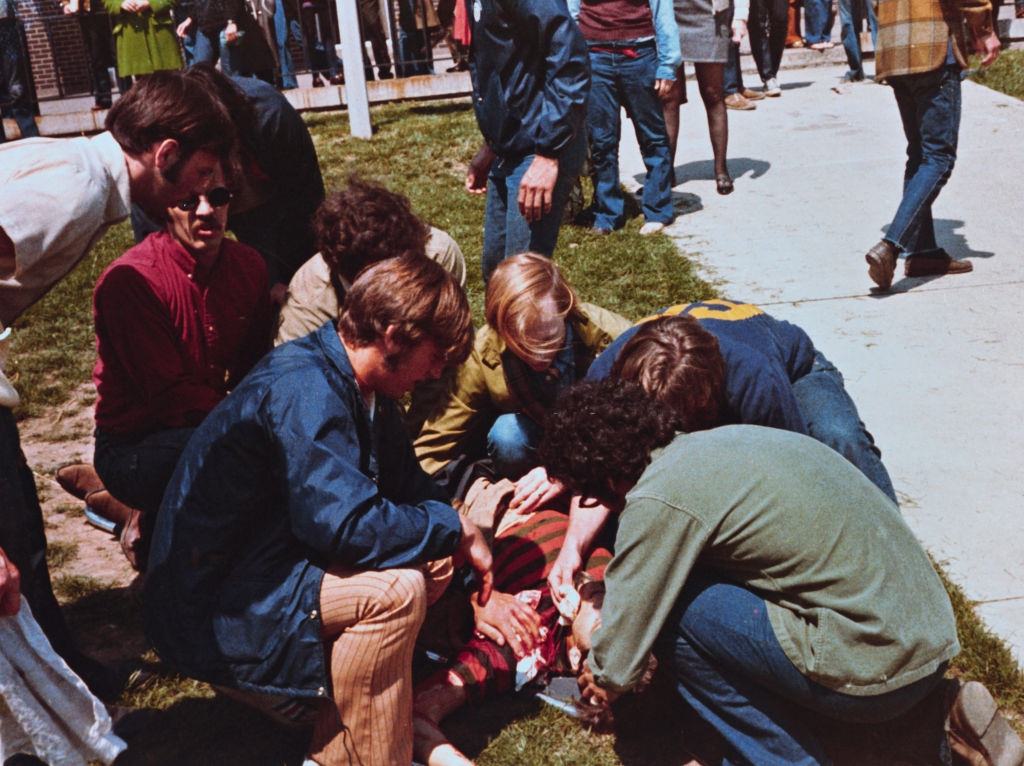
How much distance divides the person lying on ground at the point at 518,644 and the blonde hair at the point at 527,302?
55 centimetres

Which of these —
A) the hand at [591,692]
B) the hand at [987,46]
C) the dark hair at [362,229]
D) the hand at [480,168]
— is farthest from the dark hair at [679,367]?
the hand at [987,46]

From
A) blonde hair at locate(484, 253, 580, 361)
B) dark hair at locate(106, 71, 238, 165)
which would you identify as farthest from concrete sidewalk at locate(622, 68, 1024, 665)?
dark hair at locate(106, 71, 238, 165)

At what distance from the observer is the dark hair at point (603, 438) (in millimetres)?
2775

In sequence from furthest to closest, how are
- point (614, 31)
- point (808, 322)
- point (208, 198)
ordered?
1. point (614, 31)
2. point (808, 322)
3. point (208, 198)

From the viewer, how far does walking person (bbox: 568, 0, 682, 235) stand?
278 inches

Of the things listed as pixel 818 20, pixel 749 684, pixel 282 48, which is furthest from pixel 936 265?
pixel 282 48

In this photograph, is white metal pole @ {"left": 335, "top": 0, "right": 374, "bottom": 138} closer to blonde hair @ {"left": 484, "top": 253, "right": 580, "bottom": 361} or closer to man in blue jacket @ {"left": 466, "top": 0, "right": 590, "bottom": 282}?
man in blue jacket @ {"left": 466, "top": 0, "right": 590, "bottom": 282}

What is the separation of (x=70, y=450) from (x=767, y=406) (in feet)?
10.5

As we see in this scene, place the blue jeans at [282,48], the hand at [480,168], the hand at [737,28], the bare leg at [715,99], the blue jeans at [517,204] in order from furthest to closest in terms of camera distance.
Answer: the blue jeans at [282,48]
the hand at [737,28]
the bare leg at [715,99]
the hand at [480,168]
the blue jeans at [517,204]

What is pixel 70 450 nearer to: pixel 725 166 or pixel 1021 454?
pixel 1021 454

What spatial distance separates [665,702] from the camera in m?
3.16

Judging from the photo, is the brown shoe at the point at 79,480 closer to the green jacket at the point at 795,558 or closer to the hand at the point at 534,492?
the hand at the point at 534,492

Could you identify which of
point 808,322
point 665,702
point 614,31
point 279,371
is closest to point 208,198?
point 279,371

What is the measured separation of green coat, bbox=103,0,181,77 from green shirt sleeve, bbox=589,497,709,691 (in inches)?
328
